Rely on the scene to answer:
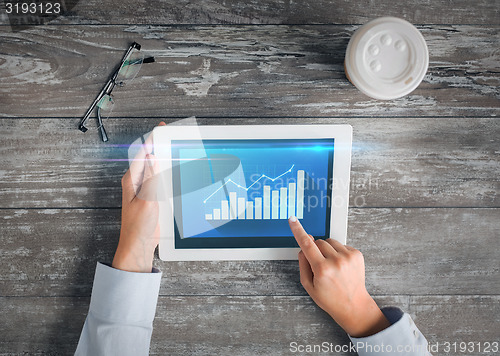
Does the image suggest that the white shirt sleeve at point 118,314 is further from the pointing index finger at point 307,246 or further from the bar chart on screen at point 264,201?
the pointing index finger at point 307,246

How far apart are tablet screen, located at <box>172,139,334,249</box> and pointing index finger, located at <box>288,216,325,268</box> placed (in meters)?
0.04

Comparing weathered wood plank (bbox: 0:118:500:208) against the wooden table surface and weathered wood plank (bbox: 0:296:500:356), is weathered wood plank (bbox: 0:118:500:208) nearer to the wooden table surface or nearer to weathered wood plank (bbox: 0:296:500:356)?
the wooden table surface

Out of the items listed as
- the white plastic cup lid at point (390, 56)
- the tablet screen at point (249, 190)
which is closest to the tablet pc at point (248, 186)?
the tablet screen at point (249, 190)

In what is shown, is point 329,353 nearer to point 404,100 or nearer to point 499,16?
point 404,100

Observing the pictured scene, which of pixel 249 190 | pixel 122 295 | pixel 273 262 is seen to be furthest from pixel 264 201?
pixel 122 295

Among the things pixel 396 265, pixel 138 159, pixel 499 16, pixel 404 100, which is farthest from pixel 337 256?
pixel 499 16

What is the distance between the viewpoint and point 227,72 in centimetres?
81

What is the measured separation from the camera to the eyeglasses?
0.80 metres

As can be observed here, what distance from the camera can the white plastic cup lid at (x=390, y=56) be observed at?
2.37ft

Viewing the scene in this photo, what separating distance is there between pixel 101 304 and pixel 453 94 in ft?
3.04

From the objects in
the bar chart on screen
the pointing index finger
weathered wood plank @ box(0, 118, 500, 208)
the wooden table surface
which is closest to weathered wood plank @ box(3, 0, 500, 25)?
the wooden table surface

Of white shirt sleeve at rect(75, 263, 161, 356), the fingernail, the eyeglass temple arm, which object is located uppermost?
the eyeglass temple arm

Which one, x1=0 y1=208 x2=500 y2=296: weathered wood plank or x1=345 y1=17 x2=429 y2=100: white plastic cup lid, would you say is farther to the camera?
x1=0 y1=208 x2=500 y2=296: weathered wood plank

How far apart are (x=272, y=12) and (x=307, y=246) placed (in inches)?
20.7
